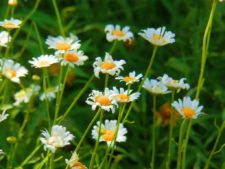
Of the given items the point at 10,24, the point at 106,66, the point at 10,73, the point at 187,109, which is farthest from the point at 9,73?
the point at 187,109

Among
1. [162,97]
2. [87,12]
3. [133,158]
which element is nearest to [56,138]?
[133,158]

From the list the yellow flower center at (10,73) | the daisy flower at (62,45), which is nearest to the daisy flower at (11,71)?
the yellow flower center at (10,73)

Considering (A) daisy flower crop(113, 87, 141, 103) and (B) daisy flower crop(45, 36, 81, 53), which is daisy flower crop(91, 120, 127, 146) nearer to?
(A) daisy flower crop(113, 87, 141, 103)

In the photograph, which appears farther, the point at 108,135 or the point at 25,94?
the point at 25,94

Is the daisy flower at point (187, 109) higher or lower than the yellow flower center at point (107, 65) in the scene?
lower

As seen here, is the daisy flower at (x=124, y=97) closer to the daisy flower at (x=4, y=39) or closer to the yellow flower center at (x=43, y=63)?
the yellow flower center at (x=43, y=63)

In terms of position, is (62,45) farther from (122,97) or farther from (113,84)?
(113,84)
